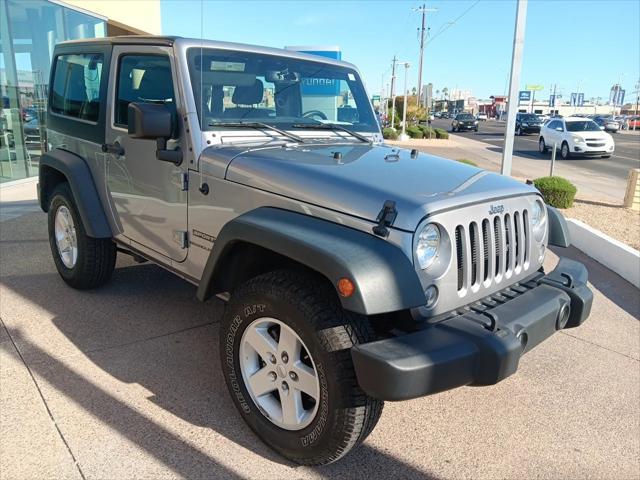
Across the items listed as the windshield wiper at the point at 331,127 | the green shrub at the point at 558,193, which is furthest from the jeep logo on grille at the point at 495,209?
the green shrub at the point at 558,193

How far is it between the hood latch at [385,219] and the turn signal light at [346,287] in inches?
11.5

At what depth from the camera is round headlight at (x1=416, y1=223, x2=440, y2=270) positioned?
2.36 m

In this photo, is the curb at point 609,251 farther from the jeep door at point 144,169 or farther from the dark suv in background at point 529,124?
the dark suv in background at point 529,124


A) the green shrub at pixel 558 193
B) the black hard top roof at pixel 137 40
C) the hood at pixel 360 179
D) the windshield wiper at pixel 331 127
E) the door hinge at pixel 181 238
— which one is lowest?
the green shrub at pixel 558 193

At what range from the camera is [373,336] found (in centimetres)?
241

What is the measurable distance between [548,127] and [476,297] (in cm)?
2428

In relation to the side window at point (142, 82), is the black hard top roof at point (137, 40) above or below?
above

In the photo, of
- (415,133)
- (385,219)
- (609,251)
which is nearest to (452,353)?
(385,219)

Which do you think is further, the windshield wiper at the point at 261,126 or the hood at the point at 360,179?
the windshield wiper at the point at 261,126

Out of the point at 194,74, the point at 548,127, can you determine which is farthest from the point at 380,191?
the point at 548,127

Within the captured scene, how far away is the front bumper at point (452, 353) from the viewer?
→ 2.11 m

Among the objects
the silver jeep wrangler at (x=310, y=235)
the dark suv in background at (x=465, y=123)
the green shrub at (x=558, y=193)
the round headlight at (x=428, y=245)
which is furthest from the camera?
the dark suv in background at (x=465, y=123)

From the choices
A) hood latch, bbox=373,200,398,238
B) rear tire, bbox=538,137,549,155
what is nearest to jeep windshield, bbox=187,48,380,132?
hood latch, bbox=373,200,398,238

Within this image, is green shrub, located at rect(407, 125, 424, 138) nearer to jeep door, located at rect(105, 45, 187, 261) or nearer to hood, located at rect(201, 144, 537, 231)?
jeep door, located at rect(105, 45, 187, 261)
